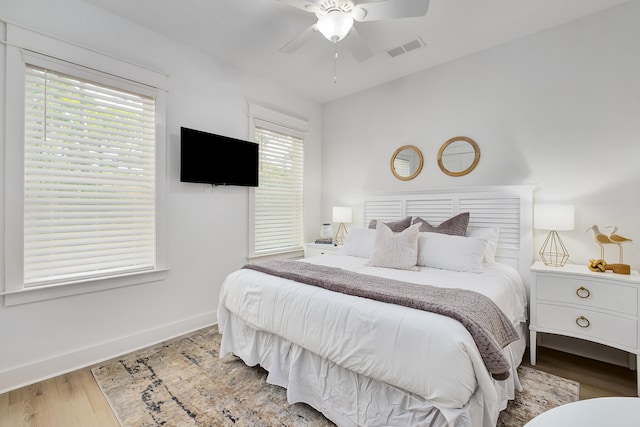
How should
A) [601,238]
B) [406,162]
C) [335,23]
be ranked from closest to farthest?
1. [335,23]
2. [601,238]
3. [406,162]

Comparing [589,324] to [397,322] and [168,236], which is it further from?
[168,236]

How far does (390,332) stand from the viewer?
4.73ft

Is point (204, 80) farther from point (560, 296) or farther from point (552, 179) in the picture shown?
point (560, 296)

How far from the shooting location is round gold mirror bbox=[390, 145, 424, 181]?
11.6 feet

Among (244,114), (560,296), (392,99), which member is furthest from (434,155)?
(244,114)

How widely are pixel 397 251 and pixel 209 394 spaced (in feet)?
5.74

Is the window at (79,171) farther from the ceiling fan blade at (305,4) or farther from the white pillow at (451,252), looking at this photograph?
the white pillow at (451,252)

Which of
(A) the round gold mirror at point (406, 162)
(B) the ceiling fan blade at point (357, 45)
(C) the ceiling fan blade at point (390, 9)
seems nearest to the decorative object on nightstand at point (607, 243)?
(A) the round gold mirror at point (406, 162)

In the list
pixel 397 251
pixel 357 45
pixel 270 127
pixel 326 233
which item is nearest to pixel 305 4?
pixel 357 45

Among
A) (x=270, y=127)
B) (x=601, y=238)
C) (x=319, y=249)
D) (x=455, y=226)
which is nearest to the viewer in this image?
(x=601, y=238)

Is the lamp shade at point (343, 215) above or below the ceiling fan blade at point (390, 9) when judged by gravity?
below

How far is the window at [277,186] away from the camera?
3633 millimetres

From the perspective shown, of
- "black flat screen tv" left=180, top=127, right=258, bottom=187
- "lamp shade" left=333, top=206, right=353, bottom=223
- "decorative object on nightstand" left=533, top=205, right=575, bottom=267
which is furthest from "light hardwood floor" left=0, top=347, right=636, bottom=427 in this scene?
"lamp shade" left=333, top=206, right=353, bottom=223

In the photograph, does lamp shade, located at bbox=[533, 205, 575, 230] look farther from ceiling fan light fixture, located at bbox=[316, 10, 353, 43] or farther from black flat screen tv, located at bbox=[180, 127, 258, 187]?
black flat screen tv, located at bbox=[180, 127, 258, 187]
